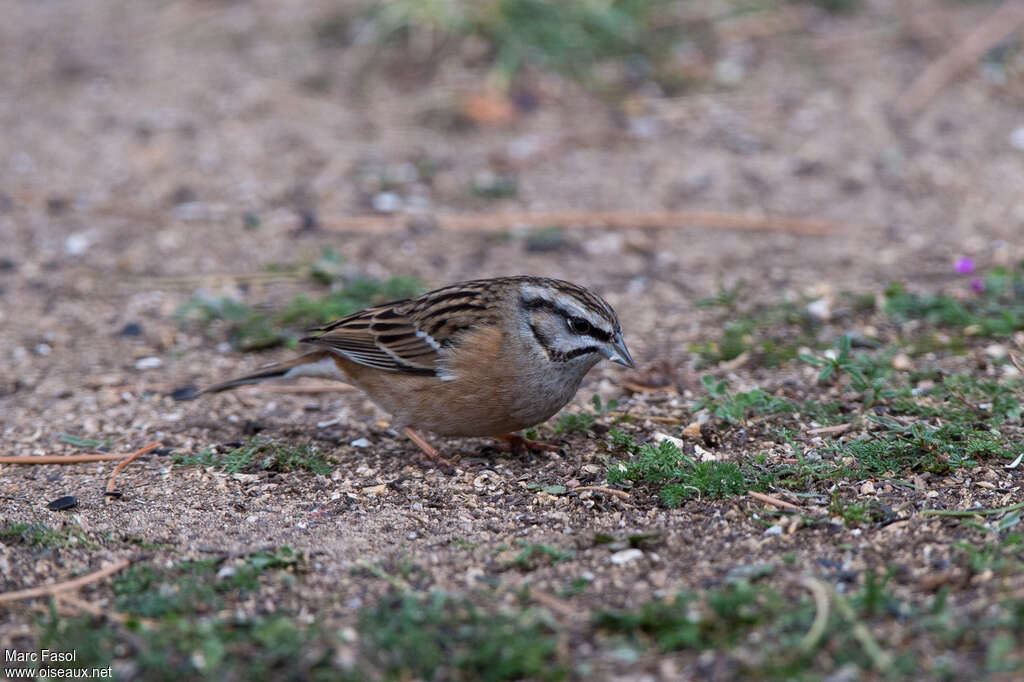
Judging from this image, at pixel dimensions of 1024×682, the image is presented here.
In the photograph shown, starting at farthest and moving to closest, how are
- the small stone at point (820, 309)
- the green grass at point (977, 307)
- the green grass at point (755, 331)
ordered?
1. the small stone at point (820, 309)
2. the green grass at point (755, 331)
3. the green grass at point (977, 307)

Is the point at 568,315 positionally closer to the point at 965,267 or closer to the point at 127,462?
the point at 127,462

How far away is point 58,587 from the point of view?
3.88 m

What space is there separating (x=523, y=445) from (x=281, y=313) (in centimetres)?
230

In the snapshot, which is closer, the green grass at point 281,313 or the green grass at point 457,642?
the green grass at point 457,642

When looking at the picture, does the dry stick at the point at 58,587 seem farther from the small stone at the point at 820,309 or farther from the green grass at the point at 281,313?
the small stone at the point at 820,309

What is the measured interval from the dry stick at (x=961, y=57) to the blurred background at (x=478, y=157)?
3cm

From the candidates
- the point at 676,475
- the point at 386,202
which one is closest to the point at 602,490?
the point at 676,475

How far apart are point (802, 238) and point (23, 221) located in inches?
223

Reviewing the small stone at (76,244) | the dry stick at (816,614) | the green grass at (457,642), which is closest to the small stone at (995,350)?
the dry stick at (816,614)

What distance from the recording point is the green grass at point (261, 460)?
16.9ft

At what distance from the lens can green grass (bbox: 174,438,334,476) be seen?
5145 millimetres

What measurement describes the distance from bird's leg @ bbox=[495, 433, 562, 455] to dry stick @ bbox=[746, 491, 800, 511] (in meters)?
1.09

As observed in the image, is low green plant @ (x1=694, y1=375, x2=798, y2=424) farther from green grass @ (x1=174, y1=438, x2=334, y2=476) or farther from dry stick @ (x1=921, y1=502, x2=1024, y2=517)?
green grass @ (x1=174, y1=438, x2=334, y2=476)

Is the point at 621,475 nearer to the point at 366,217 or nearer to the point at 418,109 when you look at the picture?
the point at 366,217
